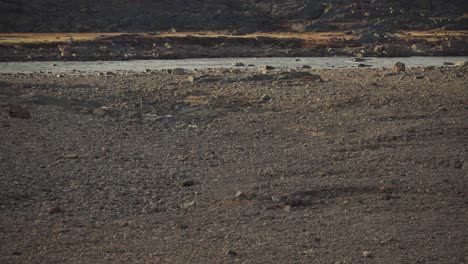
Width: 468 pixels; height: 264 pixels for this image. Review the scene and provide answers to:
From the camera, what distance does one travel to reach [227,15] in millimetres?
68500

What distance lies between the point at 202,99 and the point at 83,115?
3.48 meters

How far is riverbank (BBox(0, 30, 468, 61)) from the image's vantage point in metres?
44.5

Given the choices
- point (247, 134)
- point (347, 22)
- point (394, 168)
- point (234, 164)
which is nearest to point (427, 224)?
point (394, 168)

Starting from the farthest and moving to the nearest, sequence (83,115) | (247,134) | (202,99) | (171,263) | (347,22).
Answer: (347,22) → (202,99) → (83,115) → (247,134) → (171,263)

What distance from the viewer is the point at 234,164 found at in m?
12.0

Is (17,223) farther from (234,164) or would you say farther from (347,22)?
(347,22)

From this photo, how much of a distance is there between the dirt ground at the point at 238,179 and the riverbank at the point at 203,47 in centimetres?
Result: 2589

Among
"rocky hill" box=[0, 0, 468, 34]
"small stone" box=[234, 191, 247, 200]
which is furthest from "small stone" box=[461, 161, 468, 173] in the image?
"rocky hill" box=[0, 0, 468, 34]

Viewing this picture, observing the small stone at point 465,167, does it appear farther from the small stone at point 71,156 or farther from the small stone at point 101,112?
the small stone at point 101,112

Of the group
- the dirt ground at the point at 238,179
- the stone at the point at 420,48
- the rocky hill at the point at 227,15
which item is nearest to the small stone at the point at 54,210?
the dirt ground at the point at 238,179

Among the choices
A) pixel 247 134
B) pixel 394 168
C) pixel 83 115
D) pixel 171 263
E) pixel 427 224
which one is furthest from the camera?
pixel 83 115

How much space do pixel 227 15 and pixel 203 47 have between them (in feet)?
63.1

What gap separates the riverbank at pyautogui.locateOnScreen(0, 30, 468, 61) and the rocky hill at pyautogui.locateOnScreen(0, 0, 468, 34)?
20.8 ft

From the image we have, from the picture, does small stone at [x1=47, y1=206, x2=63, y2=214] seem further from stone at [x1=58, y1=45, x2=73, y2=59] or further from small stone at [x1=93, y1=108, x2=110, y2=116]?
stone at [x1=58, y1=45, x2=73, y2=59]
